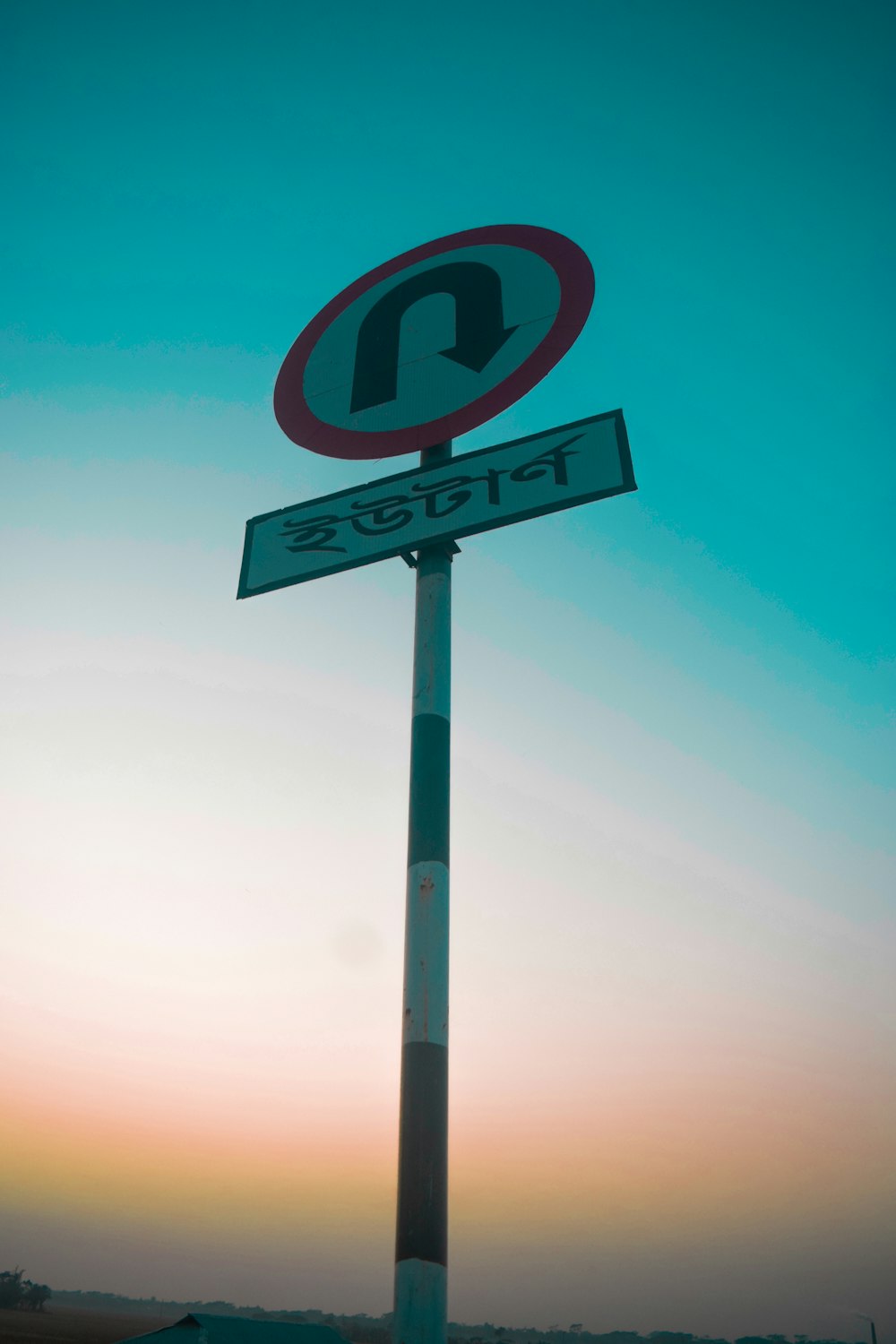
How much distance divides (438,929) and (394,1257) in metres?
1.48

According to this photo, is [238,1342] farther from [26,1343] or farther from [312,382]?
[26,1343]

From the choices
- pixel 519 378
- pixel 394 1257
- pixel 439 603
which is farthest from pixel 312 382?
pixel 394 1257

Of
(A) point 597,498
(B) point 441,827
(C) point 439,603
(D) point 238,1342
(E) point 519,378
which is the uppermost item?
(E) point 519,378

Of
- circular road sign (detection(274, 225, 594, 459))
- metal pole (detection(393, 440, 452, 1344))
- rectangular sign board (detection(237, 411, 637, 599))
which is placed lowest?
metal pole (detection(393, 440, 452, 1344))

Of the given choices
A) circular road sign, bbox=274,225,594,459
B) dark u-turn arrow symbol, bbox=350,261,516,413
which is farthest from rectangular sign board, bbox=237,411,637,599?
dark u-turn arrow symbol, bbox=350,261,516,413

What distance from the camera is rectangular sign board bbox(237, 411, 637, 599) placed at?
603 cm

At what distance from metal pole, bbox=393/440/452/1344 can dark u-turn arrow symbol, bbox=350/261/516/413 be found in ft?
7.04

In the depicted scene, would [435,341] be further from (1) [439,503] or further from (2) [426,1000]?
(2) [426,1000]

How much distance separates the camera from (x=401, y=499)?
21.4ft

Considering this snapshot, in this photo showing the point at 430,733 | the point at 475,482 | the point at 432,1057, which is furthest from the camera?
the point at 475,482

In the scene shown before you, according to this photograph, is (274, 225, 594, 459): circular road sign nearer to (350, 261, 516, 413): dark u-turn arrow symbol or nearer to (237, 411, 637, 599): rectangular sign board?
(350, 261, 516, 413): dark u-turn arrow symbol

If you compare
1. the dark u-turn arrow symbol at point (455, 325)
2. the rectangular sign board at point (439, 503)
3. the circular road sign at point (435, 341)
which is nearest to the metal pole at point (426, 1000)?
the rectangular sign board at point (439, 503)

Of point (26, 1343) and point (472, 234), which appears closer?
point (472, 234)

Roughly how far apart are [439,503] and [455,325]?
2.01 metres
